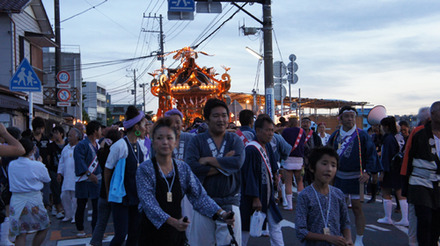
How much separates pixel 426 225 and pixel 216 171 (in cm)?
271

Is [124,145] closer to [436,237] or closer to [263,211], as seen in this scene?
[263,211]

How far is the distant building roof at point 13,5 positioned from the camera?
20031mm

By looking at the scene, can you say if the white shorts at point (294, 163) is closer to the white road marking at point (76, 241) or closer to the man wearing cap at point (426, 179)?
the white road marking at point (76, 241)

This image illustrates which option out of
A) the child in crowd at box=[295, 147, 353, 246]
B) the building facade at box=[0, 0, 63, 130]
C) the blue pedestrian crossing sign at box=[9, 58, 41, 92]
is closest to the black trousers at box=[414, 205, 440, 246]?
the child in crowd at box=[295, 147, 353, 246]

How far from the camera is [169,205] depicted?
12.4ft

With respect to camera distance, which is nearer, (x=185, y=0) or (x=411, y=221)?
(x=411, y=221)

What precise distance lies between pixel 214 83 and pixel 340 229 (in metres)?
20.6

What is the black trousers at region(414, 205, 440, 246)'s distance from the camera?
5.36 meters

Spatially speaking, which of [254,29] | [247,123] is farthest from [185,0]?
[247,123]

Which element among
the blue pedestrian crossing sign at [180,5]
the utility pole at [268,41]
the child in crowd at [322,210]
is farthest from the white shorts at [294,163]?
the child in crowd at [322,210]

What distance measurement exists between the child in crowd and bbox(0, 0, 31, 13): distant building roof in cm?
1969

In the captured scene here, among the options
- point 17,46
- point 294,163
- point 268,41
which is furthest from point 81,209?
point 17,46

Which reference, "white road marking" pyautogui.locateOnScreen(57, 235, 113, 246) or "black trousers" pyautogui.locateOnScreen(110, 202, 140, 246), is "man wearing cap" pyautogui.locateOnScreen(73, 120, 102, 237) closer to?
"white road marking" pyautogui.locateOnScreen(57, 235, 113, 246)

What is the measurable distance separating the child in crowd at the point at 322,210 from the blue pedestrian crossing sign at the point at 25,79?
25.1 ft
